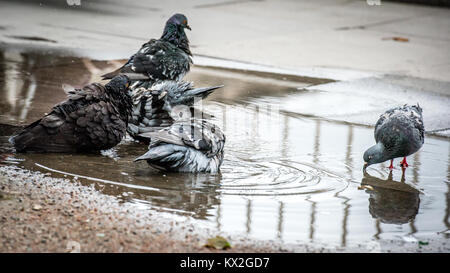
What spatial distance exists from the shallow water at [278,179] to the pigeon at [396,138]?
17 centimetres

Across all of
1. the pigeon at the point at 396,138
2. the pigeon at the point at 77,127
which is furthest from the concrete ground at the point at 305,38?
the pigeon at the point at 77,127

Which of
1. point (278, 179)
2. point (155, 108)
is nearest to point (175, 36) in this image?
point (155, 108)

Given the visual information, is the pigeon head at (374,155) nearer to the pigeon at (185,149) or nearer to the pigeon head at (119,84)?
the pigeon at (185,149)

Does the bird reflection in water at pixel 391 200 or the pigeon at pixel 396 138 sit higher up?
the pigeon at pixel 396 138

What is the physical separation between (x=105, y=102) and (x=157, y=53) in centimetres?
176

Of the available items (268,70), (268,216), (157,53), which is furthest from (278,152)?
(268,70)

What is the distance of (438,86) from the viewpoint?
977 centimetres

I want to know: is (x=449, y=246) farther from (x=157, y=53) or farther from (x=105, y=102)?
(x=157, y=53)

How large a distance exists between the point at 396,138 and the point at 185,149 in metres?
1.97

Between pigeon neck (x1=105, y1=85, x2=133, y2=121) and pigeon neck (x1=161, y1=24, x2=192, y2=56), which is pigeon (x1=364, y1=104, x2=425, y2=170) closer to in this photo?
pigeon neck (x1=105, y1=85, x2=133, y2=121)

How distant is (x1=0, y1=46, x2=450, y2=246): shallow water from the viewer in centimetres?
528

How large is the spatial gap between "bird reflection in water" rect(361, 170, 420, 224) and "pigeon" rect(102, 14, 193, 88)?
287 cm

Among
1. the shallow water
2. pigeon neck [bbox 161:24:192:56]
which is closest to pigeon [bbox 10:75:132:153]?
the shallow water

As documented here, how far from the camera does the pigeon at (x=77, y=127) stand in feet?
21.1
